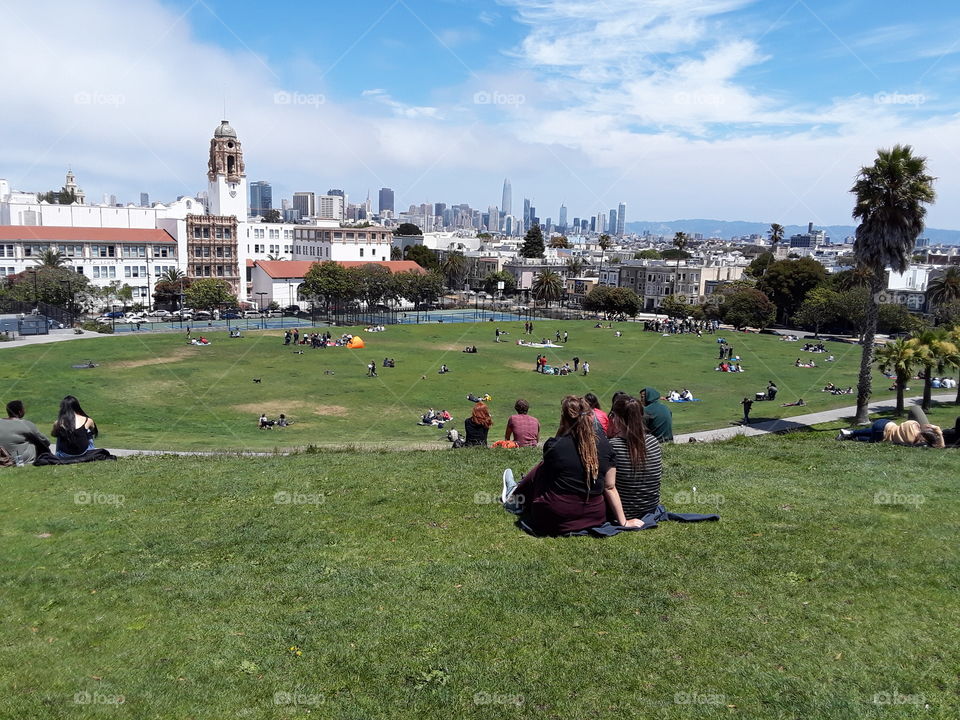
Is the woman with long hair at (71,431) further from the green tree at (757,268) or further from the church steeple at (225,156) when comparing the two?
the green tree at (757,268)

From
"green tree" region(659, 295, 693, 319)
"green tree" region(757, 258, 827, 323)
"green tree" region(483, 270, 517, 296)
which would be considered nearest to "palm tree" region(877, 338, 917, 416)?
"green tree" region(757, 258, 827, 323)

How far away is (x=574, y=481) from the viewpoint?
8.74 m

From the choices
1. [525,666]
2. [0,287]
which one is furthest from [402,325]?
[525,666]

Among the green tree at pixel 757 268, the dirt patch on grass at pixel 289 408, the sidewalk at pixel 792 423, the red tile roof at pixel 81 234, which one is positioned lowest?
the dirt patch on grass at pixel 289 408

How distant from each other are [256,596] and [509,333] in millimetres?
68579

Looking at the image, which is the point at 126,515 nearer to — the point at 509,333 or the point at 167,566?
the point at 167,566

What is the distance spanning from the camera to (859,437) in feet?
64.9

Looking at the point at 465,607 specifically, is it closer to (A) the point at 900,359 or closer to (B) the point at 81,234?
(A) the point at 900,359

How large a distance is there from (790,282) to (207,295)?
77.4 m

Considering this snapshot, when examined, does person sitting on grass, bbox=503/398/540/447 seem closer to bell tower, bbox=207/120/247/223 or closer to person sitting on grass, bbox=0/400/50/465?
person sitting on grass, bbox=0/400/50/465

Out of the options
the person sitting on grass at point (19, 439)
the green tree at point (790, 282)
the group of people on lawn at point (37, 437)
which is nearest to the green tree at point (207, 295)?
the green tree at point (790, 282)

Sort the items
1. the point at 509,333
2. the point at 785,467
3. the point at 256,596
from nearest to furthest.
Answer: the point at 256,596 → the point at 785,467 → the point at 509,333

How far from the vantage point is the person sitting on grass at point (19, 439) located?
45.6 ft

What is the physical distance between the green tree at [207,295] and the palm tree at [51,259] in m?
16.2
